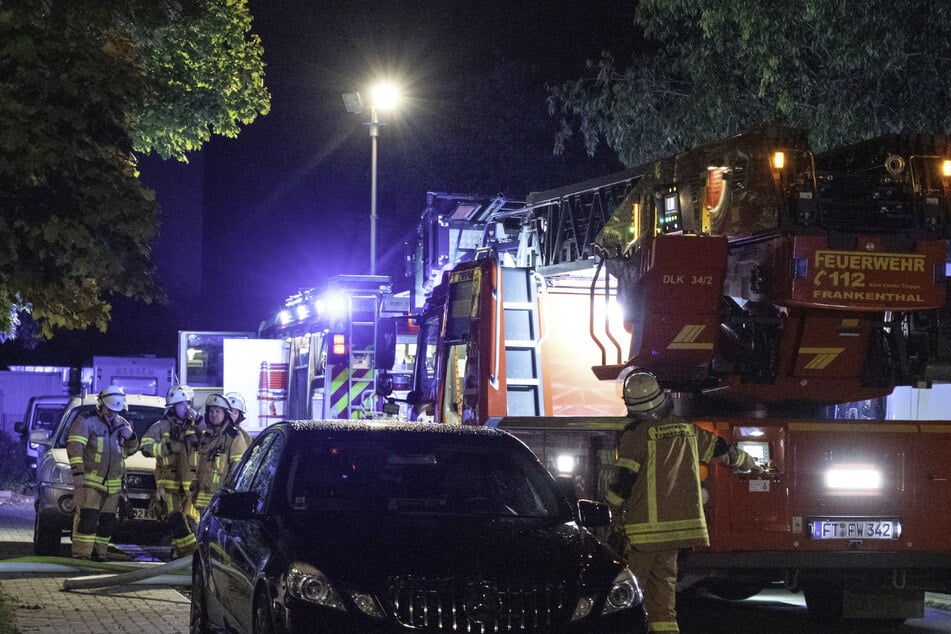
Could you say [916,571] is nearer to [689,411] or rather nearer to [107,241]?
[689,411]

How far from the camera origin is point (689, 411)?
10.0 meters

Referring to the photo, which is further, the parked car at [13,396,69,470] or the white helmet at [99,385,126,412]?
the parked car at [13,396,69,470]

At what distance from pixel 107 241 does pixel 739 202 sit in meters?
3.99

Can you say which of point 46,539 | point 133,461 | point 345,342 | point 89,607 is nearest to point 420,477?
point 89,607

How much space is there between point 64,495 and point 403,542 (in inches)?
313

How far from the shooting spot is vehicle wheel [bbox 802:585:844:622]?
10.0 meters

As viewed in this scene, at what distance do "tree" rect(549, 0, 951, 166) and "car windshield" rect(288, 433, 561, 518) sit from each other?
655cm

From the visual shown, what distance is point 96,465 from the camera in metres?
12.9

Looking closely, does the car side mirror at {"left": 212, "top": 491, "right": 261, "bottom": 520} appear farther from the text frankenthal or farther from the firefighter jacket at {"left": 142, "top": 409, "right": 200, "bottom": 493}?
the firefighter jacket at {"left": 142, "top": 409, "right": 200, "bottom": 493}

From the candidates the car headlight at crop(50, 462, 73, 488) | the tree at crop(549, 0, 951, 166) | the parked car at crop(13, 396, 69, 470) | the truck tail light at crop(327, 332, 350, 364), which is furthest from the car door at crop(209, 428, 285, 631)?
the parked car at crop(13, 396, 69, 470)

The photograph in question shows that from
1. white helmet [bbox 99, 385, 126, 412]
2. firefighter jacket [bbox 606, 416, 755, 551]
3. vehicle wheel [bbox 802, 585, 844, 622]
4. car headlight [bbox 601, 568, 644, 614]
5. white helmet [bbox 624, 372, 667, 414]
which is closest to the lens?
car headlight [bbox 601, 568, 644, 614]

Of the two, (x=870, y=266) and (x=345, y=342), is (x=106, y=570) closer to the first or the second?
(x=870, y=266)

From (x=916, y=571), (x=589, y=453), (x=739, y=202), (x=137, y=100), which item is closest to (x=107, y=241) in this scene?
(x=137, y=100)

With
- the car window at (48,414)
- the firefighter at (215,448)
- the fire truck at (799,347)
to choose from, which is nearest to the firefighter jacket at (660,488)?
the fire truck at (799,347)
